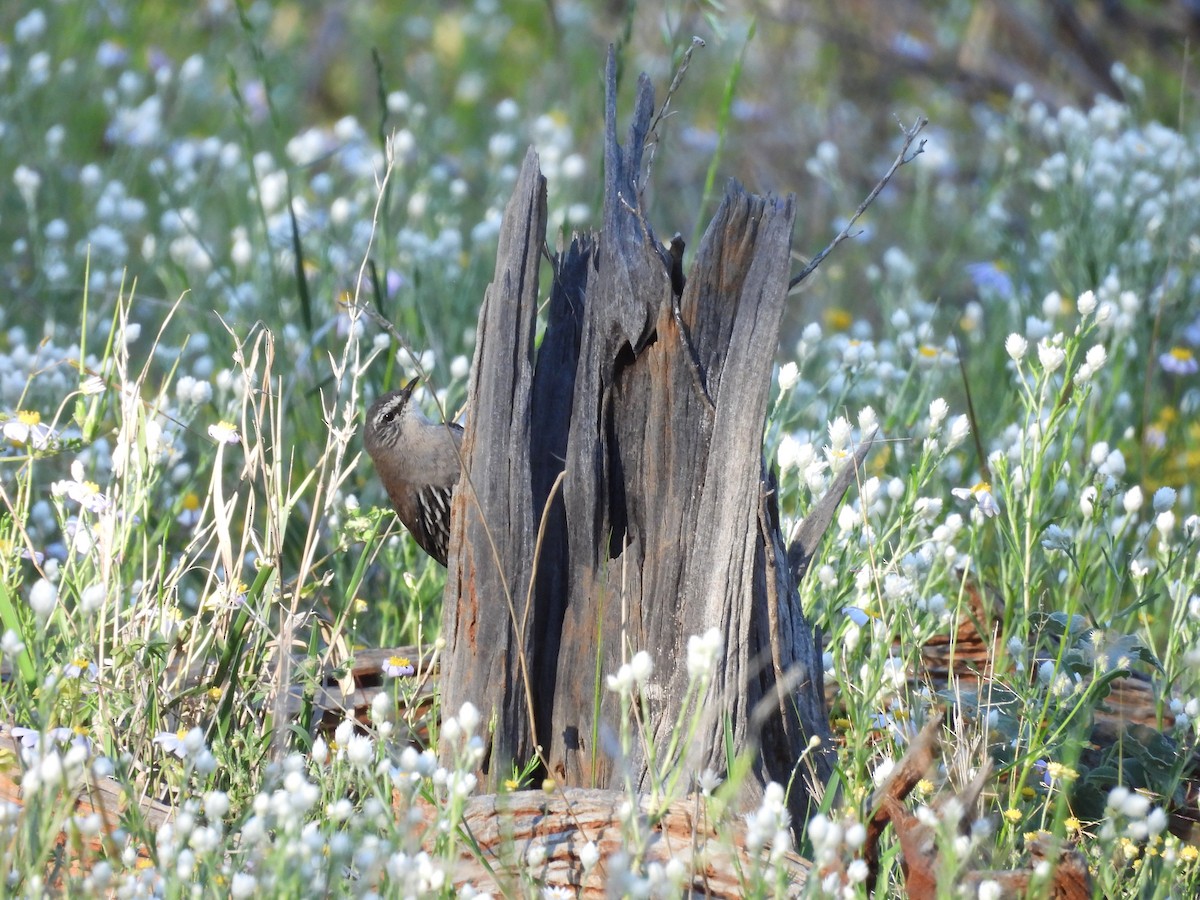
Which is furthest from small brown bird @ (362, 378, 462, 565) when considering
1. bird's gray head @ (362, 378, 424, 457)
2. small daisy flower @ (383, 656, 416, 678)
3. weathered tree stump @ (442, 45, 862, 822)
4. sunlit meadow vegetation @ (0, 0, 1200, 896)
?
weathered tree stump @ (442, 45, 862, 822)

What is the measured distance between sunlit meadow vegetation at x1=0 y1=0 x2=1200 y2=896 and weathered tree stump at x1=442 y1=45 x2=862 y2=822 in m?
0.18

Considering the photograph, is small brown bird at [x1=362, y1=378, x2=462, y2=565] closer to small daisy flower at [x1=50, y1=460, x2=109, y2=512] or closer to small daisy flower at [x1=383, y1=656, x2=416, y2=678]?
small daisy flower at [x1=383, y1=656, x2=416, y2=678]

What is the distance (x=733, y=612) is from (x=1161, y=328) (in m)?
3.72

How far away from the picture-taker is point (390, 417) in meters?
4.53

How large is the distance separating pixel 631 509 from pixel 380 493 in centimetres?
227

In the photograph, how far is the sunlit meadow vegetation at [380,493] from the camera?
2639 mm

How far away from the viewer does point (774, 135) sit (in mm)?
9984

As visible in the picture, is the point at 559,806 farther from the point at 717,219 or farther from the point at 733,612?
the point at 717,219

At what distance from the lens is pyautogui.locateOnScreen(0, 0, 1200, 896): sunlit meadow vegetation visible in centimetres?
264

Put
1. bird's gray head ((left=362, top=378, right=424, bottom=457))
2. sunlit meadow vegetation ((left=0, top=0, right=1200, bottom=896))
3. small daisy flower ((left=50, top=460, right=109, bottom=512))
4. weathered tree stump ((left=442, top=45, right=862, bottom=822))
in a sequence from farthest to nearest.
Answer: bird's gray head ((left=362, top=378, right=424, bottom=457)), small daisy flower ((left=50, top=460, right=109, bottom=512)), weathered tree stump ((left=442, top=45, right=862, bottom=822)), sunlit meadow vegetation ((left=0, top=0, right=1200, bottom=896))

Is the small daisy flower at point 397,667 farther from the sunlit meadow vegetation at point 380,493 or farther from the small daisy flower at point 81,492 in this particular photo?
the small daisy flower at point 81,492

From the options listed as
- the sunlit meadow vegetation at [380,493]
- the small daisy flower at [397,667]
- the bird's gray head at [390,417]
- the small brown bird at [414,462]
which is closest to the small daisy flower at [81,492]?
the sunlit meadow vegetation at [380,493]

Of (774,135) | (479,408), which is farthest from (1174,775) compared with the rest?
(774,135)

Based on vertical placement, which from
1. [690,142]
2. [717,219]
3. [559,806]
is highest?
[690,142]
